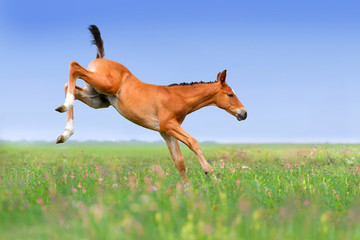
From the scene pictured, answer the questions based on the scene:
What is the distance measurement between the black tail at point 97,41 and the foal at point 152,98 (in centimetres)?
50

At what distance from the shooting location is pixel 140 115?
→ 335 inches

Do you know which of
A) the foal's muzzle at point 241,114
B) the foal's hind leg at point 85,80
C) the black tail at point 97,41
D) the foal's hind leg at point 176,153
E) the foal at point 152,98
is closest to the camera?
the foal's hind leg at point 85,80

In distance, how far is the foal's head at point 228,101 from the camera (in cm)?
891

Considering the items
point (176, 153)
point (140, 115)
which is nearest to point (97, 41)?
point (140, 115)

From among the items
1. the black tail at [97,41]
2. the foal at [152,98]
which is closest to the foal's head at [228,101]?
the foal at [152,98]

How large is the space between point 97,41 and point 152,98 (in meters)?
2.11

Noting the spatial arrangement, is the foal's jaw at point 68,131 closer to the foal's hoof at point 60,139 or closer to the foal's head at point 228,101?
the foal's hoof at point 60,139

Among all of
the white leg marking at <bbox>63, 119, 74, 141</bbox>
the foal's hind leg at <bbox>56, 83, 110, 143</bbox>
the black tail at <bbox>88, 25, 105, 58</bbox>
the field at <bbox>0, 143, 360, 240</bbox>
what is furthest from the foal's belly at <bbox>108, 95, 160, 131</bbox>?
the black tail at <bbox>88, 25, 105, 58</bbox>

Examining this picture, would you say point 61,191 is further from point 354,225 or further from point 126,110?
point 354,225

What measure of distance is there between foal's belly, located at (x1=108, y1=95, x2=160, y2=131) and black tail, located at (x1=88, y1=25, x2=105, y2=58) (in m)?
1.46

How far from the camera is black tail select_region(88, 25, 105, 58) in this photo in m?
9.26

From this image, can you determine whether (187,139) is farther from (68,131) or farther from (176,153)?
(68,131)

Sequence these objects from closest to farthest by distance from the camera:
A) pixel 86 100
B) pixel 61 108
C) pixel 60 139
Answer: pixel 61 108 → pixel 60 139 → pixel 86 100

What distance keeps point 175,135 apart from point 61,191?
2.54 metres
